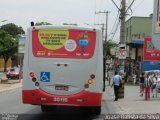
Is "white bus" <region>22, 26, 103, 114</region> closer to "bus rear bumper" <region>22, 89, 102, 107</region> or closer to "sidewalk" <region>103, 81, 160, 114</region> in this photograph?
"bus rear bumper" <region>22, 89, 102, 107</region>

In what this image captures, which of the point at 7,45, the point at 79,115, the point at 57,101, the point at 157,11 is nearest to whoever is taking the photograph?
the point at 157,11

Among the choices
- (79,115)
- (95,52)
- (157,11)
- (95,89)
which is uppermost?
(157,11)

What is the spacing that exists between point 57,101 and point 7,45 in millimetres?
79788

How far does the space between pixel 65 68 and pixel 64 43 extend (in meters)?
0.82

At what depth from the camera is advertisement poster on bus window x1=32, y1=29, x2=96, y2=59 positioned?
49.4 feet

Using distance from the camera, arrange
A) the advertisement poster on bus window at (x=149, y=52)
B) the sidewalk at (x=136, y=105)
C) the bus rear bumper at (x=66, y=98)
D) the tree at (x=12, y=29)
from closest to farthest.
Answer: the bus rear bumper at (x=66, y=98)
the sidewalk at (x=136, y=105)
the advertisement poster on bus window at (x=149, y=52)
the tree at (x=12, y=29)

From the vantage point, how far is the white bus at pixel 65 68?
48.9 ft

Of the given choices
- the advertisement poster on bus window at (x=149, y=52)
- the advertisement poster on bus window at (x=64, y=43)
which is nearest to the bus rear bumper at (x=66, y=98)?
the advertisement poster on bus window at (x=64, y=43)

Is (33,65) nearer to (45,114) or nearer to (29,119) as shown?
(29,119)

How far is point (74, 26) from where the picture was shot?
15258 millimetres

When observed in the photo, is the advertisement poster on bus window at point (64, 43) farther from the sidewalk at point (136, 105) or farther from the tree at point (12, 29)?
the tree at point (12, 29)

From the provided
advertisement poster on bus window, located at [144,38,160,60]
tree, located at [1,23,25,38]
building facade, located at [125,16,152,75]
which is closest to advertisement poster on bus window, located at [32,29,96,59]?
advertisement poster on bus window, located at [144,38,160,60]

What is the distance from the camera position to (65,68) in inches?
589

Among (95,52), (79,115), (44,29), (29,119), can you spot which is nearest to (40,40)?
(44,29)
